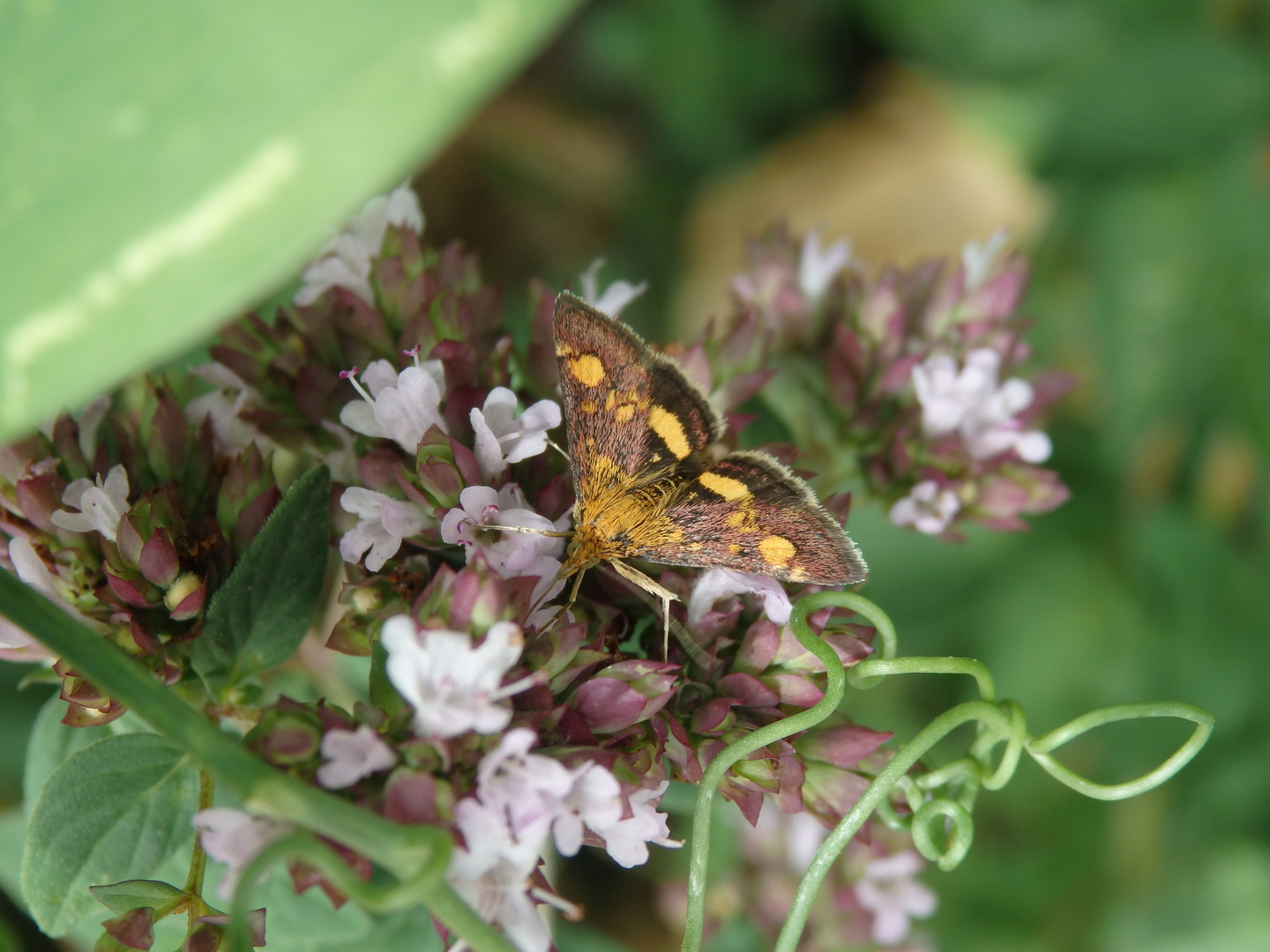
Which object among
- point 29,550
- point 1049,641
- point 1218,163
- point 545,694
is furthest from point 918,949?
point 1218,163

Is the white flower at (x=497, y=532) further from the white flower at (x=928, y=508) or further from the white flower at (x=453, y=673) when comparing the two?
the white flower at (x=928, y=508)

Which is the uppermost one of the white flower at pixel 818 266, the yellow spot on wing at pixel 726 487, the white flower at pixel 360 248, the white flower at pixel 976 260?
the white flower at pixel 976 260

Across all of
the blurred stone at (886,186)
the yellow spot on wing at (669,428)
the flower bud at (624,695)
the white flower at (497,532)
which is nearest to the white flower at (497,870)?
the flower bud at (624,695)

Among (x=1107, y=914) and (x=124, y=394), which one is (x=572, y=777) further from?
(x=1107, y=914)

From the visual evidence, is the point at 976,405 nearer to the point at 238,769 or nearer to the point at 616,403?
the point at 616,403

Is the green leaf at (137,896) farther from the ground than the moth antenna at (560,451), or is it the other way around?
the moth antenna at (560,451)

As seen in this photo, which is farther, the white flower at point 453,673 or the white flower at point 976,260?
the white flower at point 976,260

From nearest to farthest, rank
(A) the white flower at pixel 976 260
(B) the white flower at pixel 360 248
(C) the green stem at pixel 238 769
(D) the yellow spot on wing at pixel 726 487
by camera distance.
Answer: (C) the green stem at pixel 238 769 → (D) the yellow spot on wing at pixel 726 487 → (B) the white flower at pixel 360 248 → (A) the white flower at pixel 976 260
